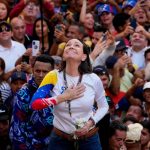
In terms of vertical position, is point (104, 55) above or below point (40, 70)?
below

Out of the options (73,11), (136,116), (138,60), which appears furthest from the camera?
(73,11)

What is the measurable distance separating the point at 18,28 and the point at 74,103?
394 centimetres

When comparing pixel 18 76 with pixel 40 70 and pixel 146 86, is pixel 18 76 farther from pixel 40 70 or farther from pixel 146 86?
pixel 146 86

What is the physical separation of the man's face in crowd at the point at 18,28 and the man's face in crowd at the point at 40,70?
292 centimetres

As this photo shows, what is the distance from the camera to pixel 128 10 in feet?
37.2

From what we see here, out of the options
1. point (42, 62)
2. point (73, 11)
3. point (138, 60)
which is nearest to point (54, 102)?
point (42, 62)

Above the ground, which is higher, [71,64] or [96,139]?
[71,64]

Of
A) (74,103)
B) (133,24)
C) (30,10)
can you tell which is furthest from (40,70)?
(133,24)

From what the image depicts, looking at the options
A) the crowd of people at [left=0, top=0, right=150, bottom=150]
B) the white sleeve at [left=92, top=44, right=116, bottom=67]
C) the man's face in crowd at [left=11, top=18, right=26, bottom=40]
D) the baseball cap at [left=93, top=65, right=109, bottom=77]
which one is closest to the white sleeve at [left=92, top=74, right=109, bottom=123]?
the crowd of people at [left=0, top=0, right=150, bottom=150]

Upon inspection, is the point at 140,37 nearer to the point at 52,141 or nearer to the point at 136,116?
the point at 136,116

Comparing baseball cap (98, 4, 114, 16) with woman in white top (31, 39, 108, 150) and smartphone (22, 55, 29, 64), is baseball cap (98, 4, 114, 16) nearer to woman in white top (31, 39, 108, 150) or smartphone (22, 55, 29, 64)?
smartphone (22, 55, 29, 64)

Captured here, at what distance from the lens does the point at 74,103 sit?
18.1 ft

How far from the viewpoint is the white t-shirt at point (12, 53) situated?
8.52m

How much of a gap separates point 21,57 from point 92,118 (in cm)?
301
